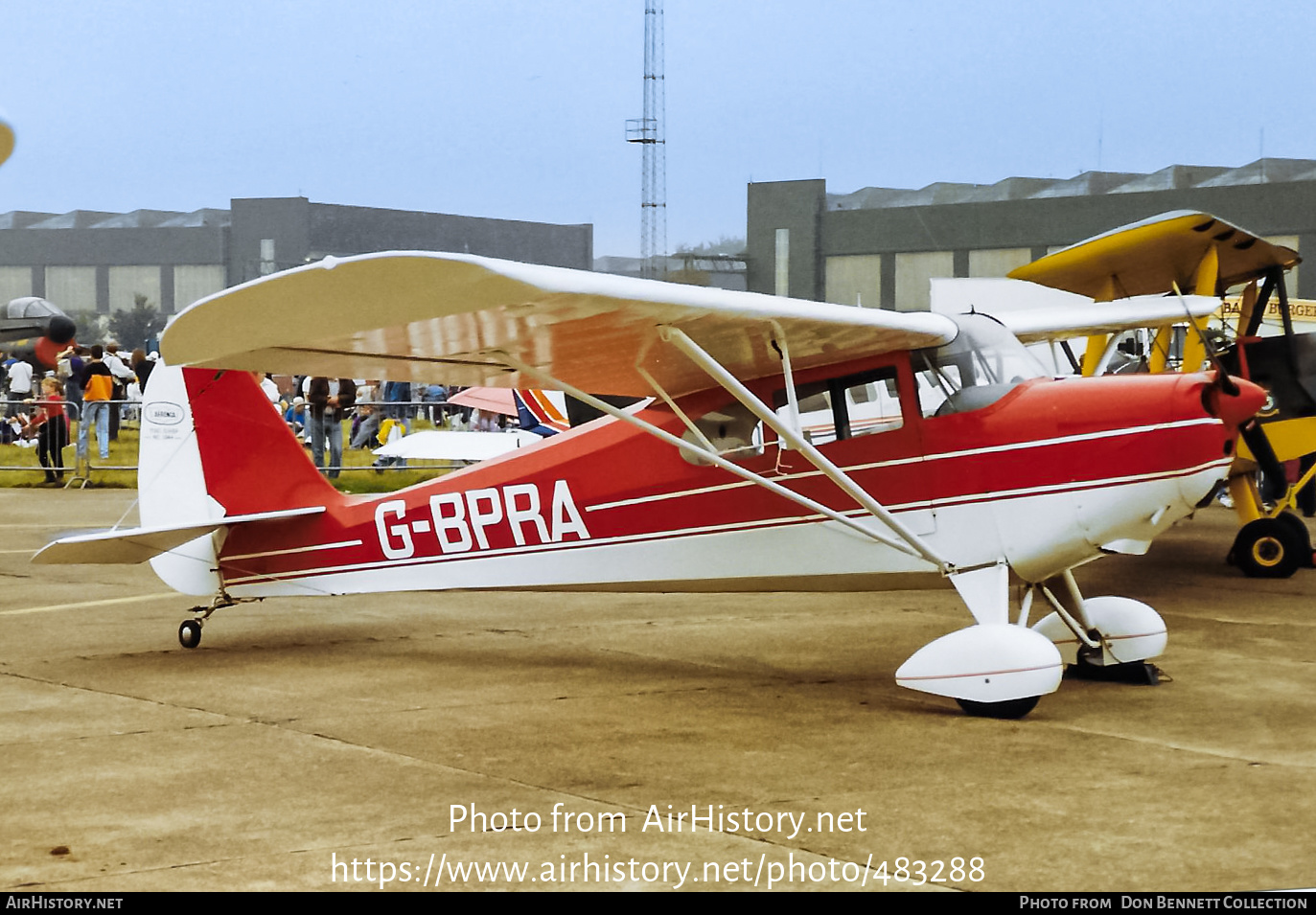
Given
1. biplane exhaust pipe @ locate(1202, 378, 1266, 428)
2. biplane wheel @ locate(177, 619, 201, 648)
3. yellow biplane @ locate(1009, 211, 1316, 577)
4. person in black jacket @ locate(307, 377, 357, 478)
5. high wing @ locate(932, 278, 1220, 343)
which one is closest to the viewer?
biplane exhaust pipe @ locate(1202, 378, 1266, 428)

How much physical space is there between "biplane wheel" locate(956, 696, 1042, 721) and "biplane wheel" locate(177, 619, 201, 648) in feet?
14.2

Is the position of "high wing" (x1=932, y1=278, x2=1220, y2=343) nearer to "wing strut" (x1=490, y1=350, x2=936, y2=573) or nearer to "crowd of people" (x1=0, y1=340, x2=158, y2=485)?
"wing strut" (x1=490, y1=350, x2=936, y2=573)

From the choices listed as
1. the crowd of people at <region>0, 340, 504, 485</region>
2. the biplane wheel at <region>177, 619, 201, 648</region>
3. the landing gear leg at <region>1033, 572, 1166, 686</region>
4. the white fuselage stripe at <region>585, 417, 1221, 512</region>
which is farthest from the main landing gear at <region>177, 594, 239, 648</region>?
the crowd of people at <region>0, 340, 504, 485</region>

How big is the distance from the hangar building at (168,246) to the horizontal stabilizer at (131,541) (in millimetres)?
56612

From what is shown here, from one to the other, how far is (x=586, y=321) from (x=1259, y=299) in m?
8.01

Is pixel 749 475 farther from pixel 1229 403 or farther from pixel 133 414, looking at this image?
pixel 133 414

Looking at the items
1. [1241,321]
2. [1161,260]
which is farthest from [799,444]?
[1241,321]

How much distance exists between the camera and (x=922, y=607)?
9898 millimetres

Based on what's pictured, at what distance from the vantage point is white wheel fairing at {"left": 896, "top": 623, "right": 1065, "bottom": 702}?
19.4 feet

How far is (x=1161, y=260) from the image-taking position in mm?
11086

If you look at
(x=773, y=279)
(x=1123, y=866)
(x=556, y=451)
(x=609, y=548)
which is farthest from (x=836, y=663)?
(x=773, y=279)

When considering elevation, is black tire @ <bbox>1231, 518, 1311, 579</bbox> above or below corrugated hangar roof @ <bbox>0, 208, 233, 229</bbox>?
below

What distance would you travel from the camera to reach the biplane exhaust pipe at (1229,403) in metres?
6.16

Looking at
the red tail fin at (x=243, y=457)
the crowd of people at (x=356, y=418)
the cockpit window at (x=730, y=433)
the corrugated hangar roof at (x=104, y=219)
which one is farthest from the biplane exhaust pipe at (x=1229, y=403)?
the corrugated hangar roof at (x=104, y=219)
